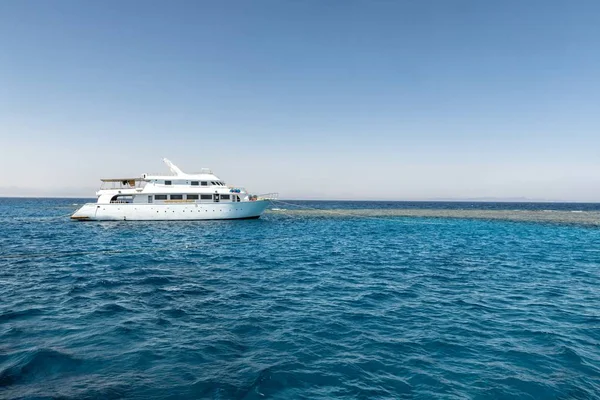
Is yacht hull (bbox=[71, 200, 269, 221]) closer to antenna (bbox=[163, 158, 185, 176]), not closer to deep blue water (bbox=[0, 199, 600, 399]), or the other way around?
antenna (bbox=[163, 158, 185, 176])

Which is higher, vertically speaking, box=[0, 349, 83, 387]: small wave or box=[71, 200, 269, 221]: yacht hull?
box=[71, 200, 269, 221]: yacht hull

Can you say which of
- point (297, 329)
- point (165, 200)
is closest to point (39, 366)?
point (297, 329)

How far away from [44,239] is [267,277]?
2444 centimetres

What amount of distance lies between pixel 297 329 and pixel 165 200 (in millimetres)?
38554

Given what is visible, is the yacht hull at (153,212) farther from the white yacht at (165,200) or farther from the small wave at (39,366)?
the small wave at (39,366)

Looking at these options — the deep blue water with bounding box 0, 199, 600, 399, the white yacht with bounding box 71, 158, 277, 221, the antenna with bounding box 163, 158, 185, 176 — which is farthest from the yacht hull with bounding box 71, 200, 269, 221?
the deep blue water with bounding box 0, 199, 600, 399

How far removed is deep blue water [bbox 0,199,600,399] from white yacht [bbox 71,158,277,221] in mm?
23483

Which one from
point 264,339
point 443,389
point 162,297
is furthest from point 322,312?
point 162,297

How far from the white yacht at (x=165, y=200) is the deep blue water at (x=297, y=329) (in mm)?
23483

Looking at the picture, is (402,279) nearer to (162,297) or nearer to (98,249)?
(162,297)

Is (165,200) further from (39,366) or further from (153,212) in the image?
(39,366)

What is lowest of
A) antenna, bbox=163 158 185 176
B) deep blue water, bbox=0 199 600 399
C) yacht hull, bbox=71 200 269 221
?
deep blue water, bbox=0 199 600 399

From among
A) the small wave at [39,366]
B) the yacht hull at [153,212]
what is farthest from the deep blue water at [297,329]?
the yacht hull at [153,212]

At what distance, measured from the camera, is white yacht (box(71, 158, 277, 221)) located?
143 feet
